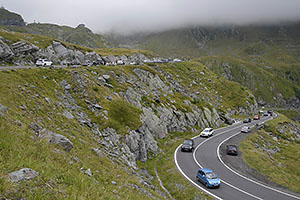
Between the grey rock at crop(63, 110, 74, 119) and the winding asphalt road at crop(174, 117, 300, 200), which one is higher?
the grey rock at crop(63, 110, 74, 119)

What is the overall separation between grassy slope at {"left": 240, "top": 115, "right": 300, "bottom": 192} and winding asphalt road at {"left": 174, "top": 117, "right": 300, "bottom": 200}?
3.86 meters

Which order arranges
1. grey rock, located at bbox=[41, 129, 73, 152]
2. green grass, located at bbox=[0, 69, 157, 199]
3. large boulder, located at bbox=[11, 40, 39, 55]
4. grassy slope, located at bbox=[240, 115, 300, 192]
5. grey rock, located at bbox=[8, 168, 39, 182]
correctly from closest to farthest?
grey rock, located at bbox=[8, 168, 39, 182] < green grass, located at bbox=[0, 69, 157, 199] < grey rock, located at bbox=[41, 129, 73, 152] < grassy slope, located at bbox=[240, 115, 300, 192] < large boulder, located at bbox=[11, 40, 39, 55]

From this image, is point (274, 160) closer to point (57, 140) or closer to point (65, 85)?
point (57, 140)

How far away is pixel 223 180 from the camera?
2647 centimetres

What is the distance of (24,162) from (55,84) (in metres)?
27.9

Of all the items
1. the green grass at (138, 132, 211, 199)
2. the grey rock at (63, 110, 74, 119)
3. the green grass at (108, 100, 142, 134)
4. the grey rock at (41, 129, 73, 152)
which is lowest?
the green grass at (138, 132, 211, 199)

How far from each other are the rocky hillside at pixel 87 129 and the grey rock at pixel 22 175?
0.11 feet

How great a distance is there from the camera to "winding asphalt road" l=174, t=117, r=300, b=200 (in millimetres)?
22500

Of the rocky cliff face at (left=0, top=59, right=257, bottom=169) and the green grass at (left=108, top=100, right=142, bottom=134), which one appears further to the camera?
the green grass at (left=108, top=100, right=142, bottom=134)

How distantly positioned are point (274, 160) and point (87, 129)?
4131 cm

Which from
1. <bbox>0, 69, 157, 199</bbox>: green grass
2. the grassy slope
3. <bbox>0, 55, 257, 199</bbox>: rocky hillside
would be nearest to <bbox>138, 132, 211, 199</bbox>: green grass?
<bbox>0, 55, 257, 199</bbox>: rocky hillside

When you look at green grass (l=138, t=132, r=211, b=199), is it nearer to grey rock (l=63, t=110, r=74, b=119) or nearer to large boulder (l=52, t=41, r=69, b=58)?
grey rock (l=63, t=110, r=74, b=119)

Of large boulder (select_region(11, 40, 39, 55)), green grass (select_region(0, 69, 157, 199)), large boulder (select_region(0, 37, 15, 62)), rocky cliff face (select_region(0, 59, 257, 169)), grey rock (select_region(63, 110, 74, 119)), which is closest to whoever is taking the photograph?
green grass (select_region(0, 69, 157, 199))

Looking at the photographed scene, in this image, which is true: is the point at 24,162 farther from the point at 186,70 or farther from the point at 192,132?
the point at 186,70
